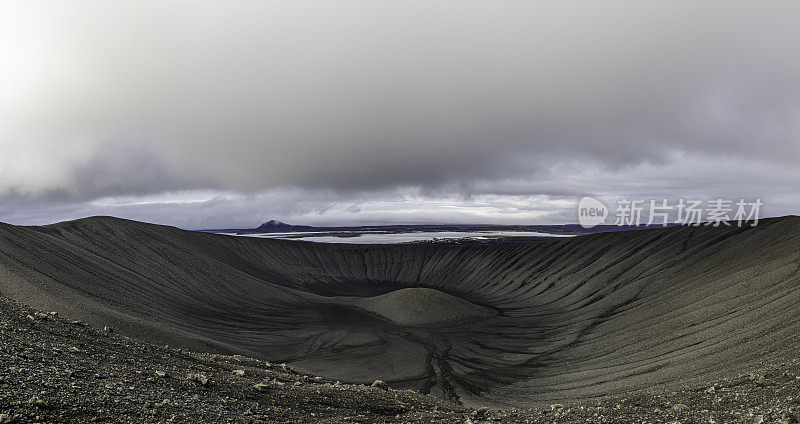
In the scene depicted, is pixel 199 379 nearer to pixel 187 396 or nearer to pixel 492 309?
pixel 187 396

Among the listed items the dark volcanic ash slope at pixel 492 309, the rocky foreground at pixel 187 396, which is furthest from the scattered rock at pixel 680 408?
the dark volcanic ash slope at pixel 492 309

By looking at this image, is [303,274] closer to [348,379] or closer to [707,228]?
[348,379]

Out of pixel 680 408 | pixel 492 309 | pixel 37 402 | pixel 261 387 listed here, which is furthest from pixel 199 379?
pixel 492 309

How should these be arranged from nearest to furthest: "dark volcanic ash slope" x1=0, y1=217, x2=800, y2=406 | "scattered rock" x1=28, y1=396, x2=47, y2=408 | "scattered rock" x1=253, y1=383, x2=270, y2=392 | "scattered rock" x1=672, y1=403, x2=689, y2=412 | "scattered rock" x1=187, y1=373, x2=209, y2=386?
"scattered rock" x1=28, y1=396, x2=47, y2=408, "scattered rock" x1=672, y1=403, x2=689, y2=412, "scattered rock" x1=187, y1=373, x2=209, y2=386, "scattered rock" x1=253, y1=383, x2=270, y2=392, "dark volcanic ash slope" x1=0, y1=217, x2=800, y2=406

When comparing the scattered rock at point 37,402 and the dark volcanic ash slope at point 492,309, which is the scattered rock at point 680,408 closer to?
the dark volcanic ash slope at point 492,309

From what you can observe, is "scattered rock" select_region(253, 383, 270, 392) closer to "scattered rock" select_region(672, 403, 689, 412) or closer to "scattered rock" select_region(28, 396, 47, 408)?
"scattered rock" select_region(28, 396, 47, 408)

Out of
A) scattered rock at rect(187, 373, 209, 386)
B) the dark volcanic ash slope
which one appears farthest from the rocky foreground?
the dark volcanic ash slope
